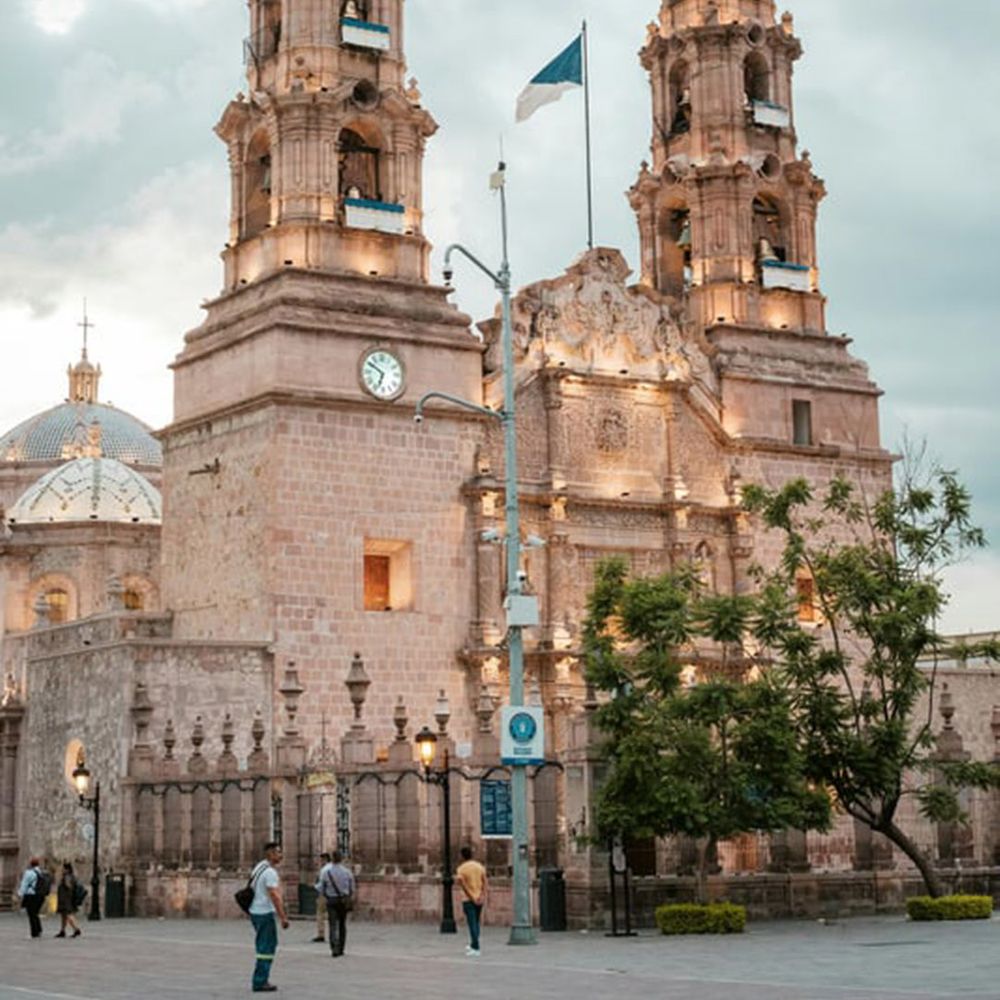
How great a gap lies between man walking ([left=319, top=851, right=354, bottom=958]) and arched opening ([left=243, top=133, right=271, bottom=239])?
29.4 m

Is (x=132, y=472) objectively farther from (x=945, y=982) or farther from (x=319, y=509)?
(x=945, y=982)

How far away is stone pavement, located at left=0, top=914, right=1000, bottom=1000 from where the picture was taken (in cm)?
2084

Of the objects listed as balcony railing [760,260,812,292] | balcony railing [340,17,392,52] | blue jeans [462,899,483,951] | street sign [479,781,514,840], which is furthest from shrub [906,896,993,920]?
balcony railing [340,17,392,52]

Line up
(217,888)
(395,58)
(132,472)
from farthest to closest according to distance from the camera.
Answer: (132,472), (395,58), (217,888)

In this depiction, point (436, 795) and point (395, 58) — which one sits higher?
point (395, 58)

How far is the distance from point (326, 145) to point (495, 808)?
23895 mm

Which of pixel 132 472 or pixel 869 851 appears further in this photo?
pixel 132 472

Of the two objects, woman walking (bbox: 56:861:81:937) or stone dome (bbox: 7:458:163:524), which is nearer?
woman walking (bbox: 56:861:81:937)

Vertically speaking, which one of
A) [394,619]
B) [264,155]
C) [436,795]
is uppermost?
[264,155]

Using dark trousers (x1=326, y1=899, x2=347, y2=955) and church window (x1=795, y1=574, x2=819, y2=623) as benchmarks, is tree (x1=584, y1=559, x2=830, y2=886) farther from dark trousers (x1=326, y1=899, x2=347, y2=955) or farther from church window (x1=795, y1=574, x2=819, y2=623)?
church window (x1=795, y1=574, x2=819, y2=623)

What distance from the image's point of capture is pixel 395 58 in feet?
178

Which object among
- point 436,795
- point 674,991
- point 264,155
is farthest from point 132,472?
point 674,991

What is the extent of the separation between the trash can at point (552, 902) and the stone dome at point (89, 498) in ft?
112

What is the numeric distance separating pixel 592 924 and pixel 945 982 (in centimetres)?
1137
